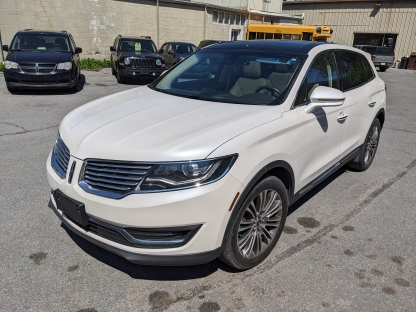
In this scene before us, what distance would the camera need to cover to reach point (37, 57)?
10156 millimetres

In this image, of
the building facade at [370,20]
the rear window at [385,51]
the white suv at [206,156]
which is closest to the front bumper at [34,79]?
the white suv at [206,156]

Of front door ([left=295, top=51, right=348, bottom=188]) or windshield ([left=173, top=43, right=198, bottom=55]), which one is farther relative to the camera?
windshield ([left=173, top=43, right=198, bottom=55])

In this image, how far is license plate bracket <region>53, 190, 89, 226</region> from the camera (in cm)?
258

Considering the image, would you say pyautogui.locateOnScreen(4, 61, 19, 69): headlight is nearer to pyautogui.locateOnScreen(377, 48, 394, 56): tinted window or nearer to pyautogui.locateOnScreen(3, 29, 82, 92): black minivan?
pyautogui.locateOnScreen(3, 29, 82, 92): black minivan

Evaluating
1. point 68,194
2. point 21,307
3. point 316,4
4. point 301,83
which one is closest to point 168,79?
point 301,83

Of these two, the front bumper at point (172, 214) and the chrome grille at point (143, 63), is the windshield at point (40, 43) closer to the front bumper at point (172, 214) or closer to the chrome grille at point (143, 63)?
the chrome grille at point (143, 63)

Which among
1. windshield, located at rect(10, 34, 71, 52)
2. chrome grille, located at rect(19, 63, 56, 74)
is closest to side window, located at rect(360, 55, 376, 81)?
chrome grille, located at rect(19, 63, 56, 74)

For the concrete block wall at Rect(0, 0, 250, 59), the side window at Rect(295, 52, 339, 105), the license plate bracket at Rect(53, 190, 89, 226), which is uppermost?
the concrete block wall at Rect(0, 0, 250, 59)

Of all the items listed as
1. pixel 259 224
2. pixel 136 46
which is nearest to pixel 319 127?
pixel 259 224

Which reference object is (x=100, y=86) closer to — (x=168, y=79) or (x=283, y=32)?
(x=168, y=79)

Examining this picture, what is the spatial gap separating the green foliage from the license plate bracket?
635 inches

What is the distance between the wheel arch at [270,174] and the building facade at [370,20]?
32.8 meters

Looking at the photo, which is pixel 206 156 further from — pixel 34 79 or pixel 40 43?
pixel 40 43

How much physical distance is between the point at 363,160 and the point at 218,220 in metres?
3.40
